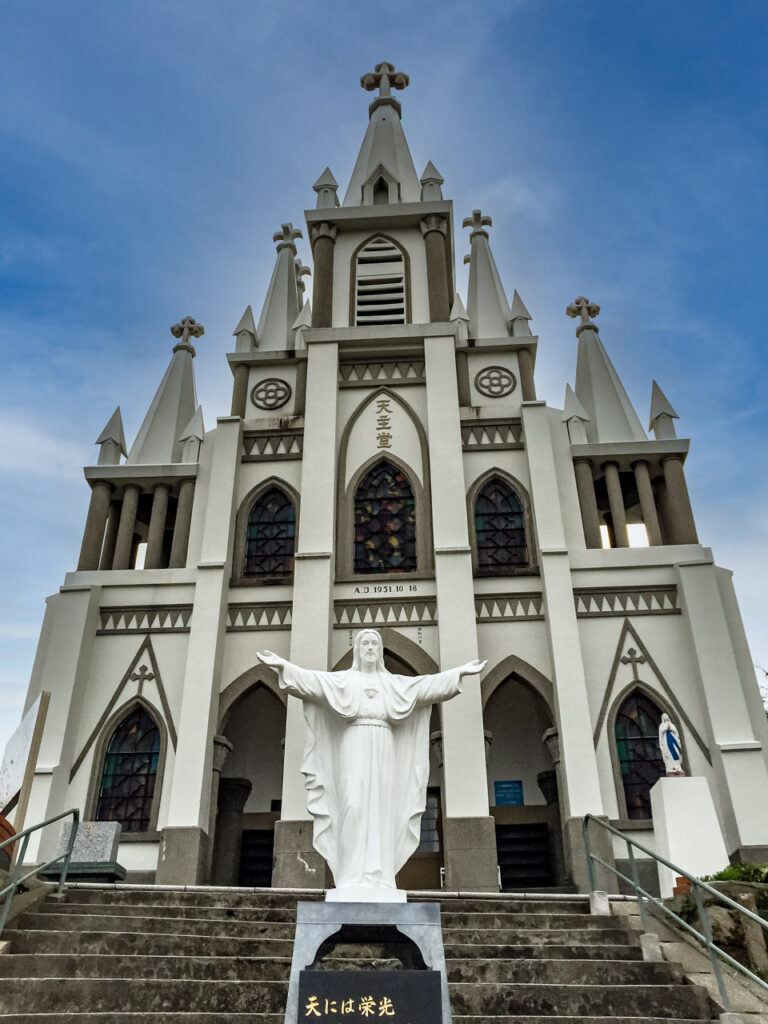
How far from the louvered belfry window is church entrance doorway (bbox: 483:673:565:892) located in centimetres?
900

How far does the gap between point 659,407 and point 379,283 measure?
7.16 metres

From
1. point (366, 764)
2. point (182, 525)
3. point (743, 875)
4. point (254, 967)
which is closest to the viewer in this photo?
point (366, 764)

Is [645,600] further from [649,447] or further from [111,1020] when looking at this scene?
[111,1020]

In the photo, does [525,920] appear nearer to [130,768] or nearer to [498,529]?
[130,768]

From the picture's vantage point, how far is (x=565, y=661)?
16.2 metres

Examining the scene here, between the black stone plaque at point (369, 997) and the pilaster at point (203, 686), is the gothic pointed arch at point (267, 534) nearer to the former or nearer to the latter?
the pilaster at point (203, 686)

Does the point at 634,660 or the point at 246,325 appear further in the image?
the point at 246,325

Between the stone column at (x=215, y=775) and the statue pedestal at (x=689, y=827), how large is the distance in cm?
792

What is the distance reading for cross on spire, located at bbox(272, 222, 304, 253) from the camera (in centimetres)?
2562

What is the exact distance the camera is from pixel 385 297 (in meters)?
21.7

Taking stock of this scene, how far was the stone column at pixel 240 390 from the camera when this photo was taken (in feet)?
67.6

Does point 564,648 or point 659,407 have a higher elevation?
point 659,407

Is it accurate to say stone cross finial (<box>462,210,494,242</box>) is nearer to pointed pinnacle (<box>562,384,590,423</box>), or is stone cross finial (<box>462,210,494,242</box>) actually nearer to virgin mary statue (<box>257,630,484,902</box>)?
pointed pinnacle (<box>562,384,590,423</box>)

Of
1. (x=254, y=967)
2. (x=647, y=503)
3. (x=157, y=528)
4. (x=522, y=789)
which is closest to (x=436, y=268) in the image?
(x=647, y=503)
